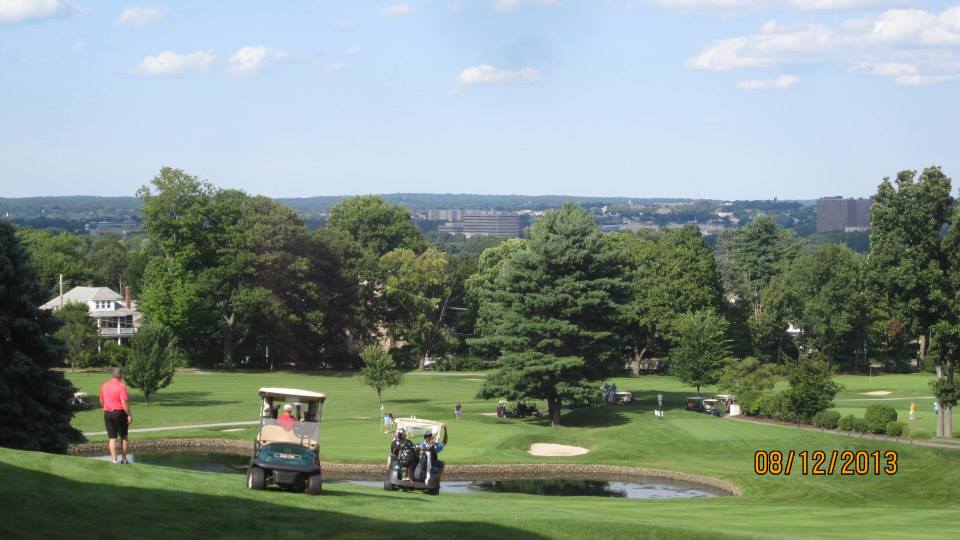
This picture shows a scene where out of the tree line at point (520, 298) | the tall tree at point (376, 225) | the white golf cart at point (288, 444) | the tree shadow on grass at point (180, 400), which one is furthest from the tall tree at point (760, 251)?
the white golf cart at point (288, 444)

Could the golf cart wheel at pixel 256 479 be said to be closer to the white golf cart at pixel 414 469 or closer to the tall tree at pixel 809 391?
the white golf cart at pixel 414 469

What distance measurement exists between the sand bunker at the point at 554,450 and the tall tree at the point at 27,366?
19919 millimetres

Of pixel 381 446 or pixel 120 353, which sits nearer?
pixel 381 446

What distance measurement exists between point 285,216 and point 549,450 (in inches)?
2105

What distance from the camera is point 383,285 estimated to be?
346ft

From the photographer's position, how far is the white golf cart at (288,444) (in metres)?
22.5

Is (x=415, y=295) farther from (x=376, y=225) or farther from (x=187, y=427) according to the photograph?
(x=187, y=427)

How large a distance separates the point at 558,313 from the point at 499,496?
30.3 m

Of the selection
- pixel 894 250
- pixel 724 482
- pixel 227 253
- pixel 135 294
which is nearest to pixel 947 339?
pixel 894 250

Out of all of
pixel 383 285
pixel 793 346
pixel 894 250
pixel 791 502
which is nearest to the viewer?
pixel 791 502

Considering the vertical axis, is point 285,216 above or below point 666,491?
above

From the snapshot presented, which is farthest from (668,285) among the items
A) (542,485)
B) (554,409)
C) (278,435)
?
(278,435)

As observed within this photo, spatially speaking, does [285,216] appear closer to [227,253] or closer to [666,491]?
[227,253]

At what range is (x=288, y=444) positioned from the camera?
2288 cm
